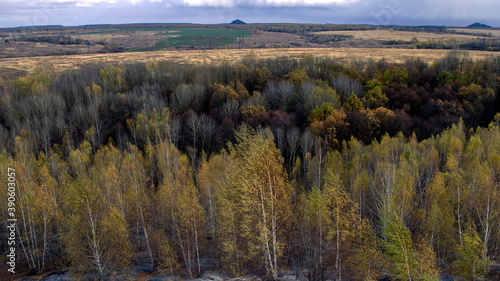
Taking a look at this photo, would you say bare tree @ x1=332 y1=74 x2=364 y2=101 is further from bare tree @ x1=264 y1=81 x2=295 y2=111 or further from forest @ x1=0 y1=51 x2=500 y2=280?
bare tree @ x1=264 y1=81 x2=295 y2=111

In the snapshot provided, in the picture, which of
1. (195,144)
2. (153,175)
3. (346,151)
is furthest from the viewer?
(195,144)

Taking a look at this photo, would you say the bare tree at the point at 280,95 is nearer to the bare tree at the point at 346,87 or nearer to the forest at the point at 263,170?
the forest at the point at 263,170

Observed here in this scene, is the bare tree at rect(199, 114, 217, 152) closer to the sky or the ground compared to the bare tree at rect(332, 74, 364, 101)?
closer to the ground

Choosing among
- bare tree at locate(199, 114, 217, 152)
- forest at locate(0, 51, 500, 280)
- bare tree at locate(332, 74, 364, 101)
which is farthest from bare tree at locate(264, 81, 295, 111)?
bare tree at locate(199, 114, 217, 152)

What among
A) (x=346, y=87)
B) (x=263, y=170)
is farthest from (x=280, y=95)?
(x=263, y=170)

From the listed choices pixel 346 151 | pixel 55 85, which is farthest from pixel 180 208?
pixel 55 85

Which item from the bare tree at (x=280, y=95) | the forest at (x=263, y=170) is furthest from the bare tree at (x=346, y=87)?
the bare tree at (x=280, y=95)

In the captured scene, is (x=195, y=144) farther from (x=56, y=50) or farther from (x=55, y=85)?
(x=56, y=50)

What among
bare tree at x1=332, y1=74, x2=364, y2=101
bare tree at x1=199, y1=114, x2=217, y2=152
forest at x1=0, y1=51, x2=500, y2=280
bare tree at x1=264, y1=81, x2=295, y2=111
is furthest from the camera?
bare tree at x1=332, y1=74, x2=364, y2=101
